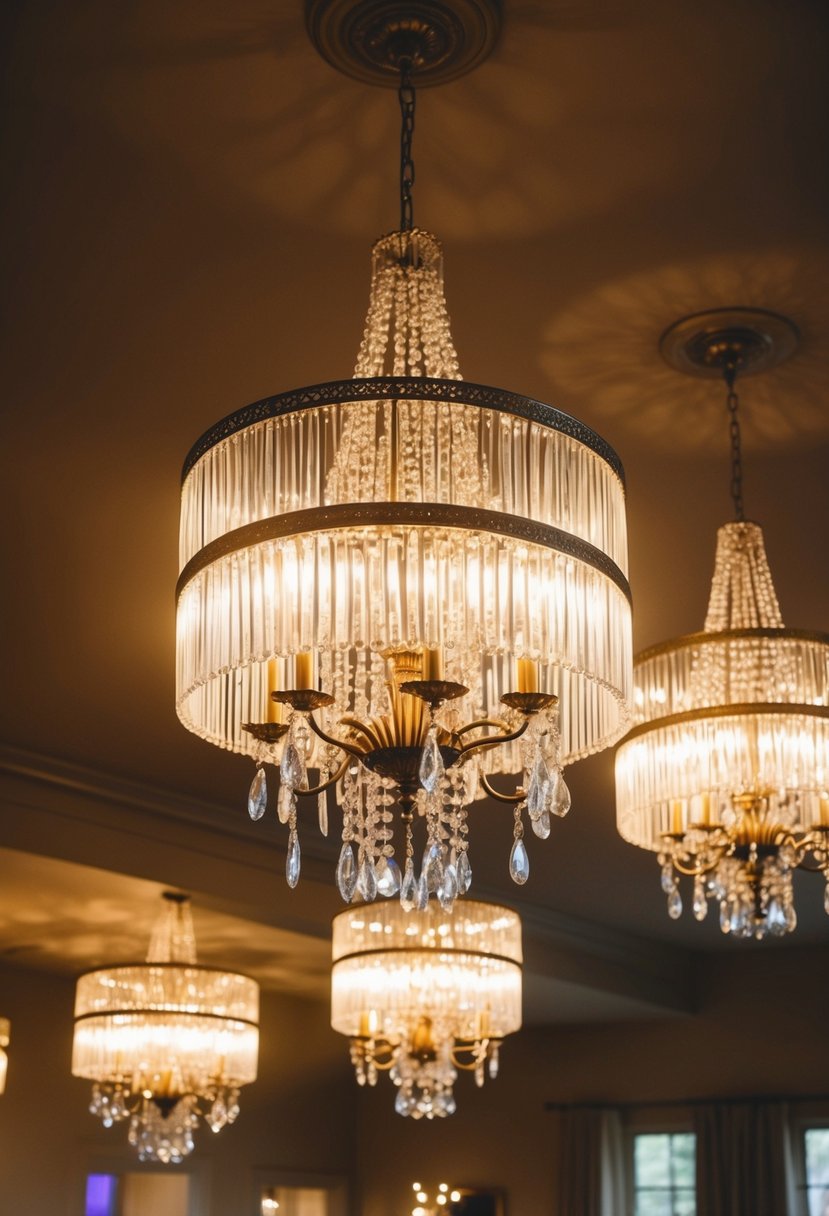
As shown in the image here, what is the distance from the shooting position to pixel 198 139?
2812 millimetres

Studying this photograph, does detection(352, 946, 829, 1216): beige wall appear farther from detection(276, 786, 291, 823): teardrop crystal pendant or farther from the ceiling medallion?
the ceiling medallion

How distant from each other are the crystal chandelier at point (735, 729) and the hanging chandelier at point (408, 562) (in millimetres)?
976

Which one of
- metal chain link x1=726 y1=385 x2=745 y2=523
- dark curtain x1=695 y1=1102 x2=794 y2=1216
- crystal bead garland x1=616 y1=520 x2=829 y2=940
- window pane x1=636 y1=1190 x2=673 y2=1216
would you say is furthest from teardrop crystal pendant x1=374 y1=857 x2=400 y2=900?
window pane x1=636 y1=1190 x2=673 y2=1216

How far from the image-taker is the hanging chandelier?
2320 millimetres

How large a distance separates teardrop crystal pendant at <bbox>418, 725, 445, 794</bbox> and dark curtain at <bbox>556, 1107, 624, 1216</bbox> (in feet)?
27.8

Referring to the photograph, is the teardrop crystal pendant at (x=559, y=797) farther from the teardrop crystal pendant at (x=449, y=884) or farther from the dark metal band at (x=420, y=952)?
the dark metal band at (x=420, y=952)

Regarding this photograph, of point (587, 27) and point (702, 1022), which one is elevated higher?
point (587, 27)

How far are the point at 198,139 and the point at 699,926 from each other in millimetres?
7495

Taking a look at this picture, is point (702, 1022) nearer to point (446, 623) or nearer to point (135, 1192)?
point (135, 1192)

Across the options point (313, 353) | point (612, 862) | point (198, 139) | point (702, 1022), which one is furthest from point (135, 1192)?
point (198, 139)

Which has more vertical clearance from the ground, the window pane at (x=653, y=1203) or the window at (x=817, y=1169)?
the window at (x=817, y=1169)

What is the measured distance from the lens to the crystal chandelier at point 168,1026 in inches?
273

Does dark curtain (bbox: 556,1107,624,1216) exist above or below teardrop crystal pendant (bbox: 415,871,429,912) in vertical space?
below

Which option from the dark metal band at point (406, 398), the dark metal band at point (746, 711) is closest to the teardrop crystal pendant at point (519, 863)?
the dark metal band at point (406, 398)
